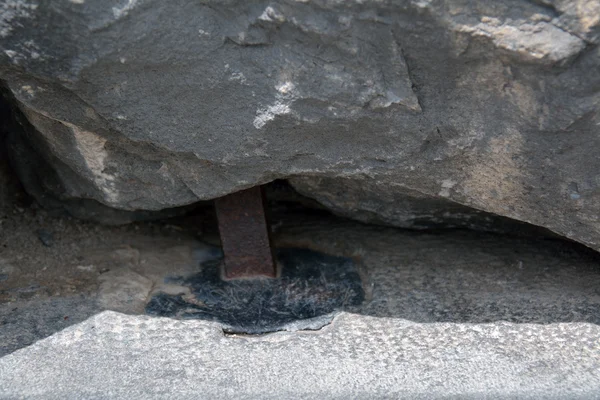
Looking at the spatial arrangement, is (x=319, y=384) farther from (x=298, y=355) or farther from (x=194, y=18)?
(x=194, y=18)

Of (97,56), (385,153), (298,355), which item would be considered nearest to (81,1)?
(97,56)

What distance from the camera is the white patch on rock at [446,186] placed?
3.71 feet

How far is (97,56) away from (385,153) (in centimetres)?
46

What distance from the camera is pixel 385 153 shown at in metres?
1.10

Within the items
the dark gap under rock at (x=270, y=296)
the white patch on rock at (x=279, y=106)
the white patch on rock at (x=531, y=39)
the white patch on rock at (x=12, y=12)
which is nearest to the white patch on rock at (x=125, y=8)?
the white patch on rock at (x=12, y=12)

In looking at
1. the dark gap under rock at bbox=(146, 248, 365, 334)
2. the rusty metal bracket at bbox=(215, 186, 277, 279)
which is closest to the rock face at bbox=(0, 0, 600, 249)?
the rusty metal bracket at bbox=(215, 186, 277, 279)

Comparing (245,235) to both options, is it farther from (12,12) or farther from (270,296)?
(12,12)

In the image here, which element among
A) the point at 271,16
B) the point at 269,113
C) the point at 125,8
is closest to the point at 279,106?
the point at 269,113

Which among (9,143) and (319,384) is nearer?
(319,384)

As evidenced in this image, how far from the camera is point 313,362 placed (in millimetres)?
1089

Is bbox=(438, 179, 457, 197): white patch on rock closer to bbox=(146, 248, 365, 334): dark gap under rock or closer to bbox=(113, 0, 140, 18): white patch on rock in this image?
bbox=(146, 248, 365, 334): dark gap under rock

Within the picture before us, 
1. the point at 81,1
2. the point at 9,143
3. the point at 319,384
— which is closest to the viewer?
the point at 81,1

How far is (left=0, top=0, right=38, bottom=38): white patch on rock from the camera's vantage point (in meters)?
0.94

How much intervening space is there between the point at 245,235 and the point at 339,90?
0.45 m
